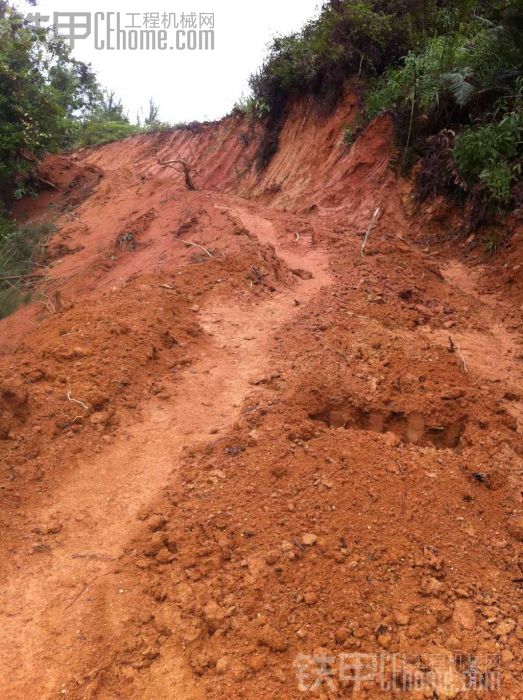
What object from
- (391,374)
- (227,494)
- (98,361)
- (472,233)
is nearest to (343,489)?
(227,494)

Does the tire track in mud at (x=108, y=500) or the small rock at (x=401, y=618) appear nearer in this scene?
the small rock at (x=401, y=618)

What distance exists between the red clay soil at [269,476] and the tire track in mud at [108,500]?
0.01m

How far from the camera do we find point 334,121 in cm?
1075

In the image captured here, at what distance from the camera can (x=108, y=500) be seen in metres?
3.51

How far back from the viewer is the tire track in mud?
257cm

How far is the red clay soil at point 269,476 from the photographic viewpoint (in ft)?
7.91

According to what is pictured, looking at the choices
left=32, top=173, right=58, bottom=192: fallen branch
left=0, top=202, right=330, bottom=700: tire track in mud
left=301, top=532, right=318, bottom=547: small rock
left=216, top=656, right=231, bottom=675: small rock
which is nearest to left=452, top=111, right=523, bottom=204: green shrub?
left=0, top=202, right=330, bottom=700: tire track in mud

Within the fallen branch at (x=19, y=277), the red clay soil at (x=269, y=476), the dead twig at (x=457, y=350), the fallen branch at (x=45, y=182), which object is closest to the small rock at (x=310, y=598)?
the red clay soil at (x=269, y=476)

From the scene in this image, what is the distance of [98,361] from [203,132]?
14.4 meters

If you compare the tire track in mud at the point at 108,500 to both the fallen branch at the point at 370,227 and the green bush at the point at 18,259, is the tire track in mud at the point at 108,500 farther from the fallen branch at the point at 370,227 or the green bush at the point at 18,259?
the green bush at the point at 18,259

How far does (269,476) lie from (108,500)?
1.02m

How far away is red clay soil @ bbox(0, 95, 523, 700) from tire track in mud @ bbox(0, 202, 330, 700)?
1 cm

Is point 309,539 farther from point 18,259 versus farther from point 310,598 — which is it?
point 18,259

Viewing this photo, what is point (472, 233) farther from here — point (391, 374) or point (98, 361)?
point (98, 361)
